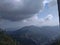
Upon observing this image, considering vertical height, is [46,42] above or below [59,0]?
below

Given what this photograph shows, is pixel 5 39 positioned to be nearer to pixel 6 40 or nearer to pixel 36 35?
pixel 6 40

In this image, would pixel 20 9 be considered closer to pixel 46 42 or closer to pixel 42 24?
pixel 42 24

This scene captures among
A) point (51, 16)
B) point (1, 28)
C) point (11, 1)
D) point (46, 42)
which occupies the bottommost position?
point (46, 42)

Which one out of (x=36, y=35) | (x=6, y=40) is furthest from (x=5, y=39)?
(x=36, y=35)

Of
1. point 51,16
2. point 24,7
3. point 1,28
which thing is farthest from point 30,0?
point 1,28

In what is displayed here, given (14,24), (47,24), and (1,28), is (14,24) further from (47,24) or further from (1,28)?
(47,24)

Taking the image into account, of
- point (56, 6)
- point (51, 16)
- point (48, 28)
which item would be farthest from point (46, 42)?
point (56, 6)
